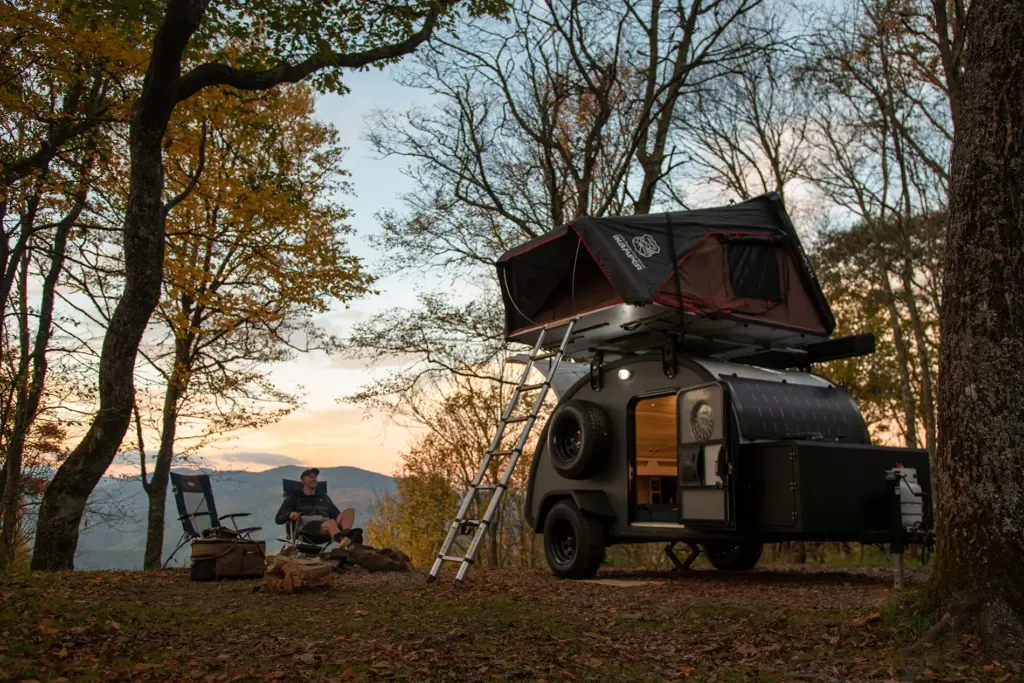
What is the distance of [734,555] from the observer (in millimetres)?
10945

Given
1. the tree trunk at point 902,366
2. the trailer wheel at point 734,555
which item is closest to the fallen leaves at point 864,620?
the trailer wheel at point 734,555

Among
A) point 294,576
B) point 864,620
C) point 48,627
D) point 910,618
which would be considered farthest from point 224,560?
point 910,618

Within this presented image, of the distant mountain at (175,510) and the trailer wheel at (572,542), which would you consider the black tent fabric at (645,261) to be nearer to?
the trailer wheel at (572,542)

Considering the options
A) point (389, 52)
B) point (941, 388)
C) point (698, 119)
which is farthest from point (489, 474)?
point (941, 388)

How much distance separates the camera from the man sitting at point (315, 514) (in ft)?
36.0

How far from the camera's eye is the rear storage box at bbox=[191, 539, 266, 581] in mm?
9008

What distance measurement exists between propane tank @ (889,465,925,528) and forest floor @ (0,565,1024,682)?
74 cm

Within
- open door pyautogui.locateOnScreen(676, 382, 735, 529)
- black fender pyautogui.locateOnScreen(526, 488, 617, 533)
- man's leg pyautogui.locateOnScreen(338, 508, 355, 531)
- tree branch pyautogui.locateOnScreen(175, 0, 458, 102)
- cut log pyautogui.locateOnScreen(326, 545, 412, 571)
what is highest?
tree branch pyautogui.locateOnScreen(175, 0, 458, 102)

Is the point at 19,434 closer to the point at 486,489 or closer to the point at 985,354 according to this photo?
the point at 486,489

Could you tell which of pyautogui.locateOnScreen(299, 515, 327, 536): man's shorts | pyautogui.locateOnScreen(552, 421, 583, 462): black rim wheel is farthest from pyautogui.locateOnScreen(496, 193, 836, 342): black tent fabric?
pyautogui.locateOnScreen(299, 515, 327, 536): man's shorts

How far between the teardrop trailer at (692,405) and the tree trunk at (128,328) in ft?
13.1

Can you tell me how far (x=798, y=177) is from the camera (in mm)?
17969

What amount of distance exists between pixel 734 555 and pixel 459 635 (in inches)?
264

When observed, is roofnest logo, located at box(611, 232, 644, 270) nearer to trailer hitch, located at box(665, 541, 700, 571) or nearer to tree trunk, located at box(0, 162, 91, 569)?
trailer hitch, located at box(665, 541, 700, 571)
